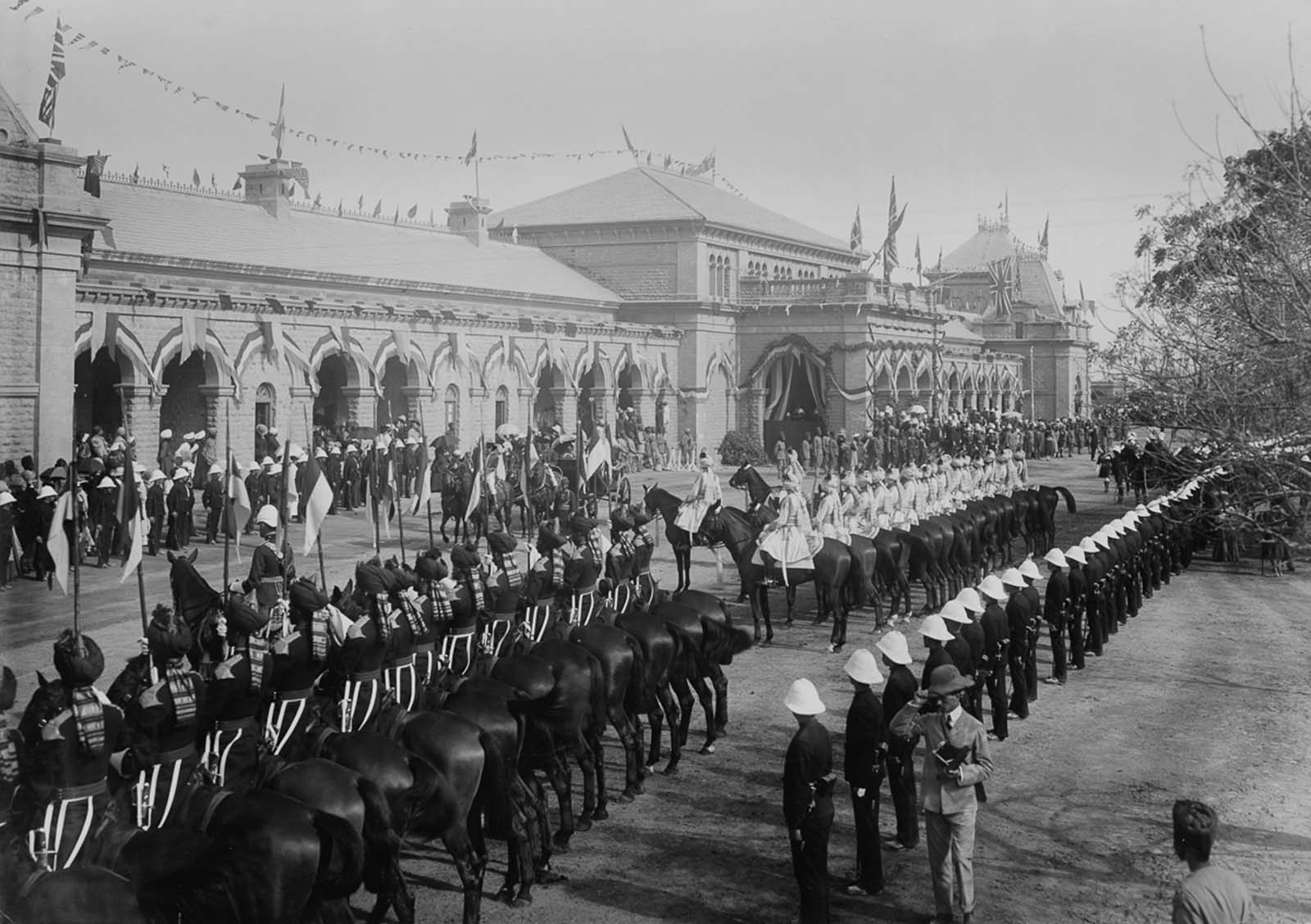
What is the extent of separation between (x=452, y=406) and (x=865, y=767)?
26.4 m

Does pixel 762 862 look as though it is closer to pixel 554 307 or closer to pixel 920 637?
pixel 920 637

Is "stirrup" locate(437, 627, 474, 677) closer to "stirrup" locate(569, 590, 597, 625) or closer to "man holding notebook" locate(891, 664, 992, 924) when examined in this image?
"stirrup" locate(569, 590, 597, 625)

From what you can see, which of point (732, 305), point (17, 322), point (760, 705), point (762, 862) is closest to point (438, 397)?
point (17, 322)

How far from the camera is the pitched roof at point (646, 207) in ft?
150

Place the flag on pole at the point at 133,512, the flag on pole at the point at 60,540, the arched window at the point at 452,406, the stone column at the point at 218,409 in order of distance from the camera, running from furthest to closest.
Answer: the arched window at the point at 452,406 < the stone column at the point at 218,409 < the flag on pole at the point at 133,512 < the flag on pole at the point at 60,540

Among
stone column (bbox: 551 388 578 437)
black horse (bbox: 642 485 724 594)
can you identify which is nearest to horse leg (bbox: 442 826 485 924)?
black horse (bbox: 642 485 724 594)

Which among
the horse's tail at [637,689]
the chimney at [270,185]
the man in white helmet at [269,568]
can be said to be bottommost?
the horse's tail at [637,689]

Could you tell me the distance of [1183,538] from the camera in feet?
67.6

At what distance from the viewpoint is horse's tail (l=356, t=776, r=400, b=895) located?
20.9 ft

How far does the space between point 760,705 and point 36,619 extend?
953 centimetres

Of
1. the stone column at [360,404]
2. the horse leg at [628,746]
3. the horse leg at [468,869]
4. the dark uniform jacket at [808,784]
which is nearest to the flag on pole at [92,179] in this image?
the stone column at [360,404]

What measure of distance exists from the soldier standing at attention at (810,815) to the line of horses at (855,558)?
729 cm

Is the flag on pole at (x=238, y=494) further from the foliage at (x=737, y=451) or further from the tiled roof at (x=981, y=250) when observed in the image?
the tiled roof at (x=981, y=250)

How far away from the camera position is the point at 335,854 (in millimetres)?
6059
